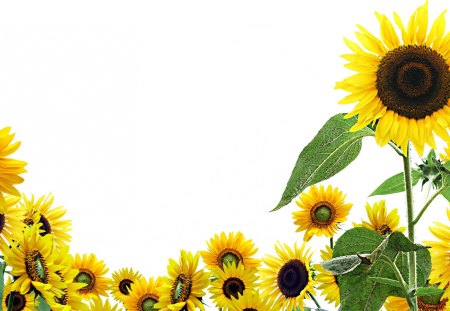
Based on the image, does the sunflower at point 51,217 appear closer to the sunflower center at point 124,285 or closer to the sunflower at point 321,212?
the sunflower center at point 124,285

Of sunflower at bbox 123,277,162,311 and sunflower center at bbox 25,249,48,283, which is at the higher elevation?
sunflower center at bbox 25,249,48,283

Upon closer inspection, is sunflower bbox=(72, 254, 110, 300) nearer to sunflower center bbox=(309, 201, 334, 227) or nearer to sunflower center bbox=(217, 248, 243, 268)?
sunflower center bbox=(217, 248, 243, 268)

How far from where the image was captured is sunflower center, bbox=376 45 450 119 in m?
0.65

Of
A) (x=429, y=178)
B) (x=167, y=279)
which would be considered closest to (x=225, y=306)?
(x=167, y=279)

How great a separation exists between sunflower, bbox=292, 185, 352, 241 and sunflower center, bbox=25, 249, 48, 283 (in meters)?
0.44

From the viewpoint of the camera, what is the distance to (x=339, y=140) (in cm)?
65

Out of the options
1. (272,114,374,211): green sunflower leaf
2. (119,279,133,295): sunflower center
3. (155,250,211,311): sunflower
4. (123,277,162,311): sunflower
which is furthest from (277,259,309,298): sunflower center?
(272,114,374,211): green sunflower leaf

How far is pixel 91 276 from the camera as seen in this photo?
1.34m

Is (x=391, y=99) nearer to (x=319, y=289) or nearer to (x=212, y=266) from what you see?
(x=319, y=289)

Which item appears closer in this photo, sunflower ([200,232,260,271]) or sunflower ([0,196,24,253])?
sunflower ([0,196,24,253])

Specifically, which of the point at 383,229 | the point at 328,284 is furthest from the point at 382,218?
the point at 328,284

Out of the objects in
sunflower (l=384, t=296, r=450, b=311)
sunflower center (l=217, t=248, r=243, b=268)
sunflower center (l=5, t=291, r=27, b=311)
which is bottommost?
sunflower center (l=5, t=291, r=27, b=311)

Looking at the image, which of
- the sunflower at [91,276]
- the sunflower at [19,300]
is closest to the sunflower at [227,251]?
the sunflower at [91,276]

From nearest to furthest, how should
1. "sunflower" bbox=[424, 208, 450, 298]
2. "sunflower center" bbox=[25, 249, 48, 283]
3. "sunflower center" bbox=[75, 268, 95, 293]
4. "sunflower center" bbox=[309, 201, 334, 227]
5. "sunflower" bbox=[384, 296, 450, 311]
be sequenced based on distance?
"sunflower" bbox=[424, 208, 450, 298] < "sunflower" bbox=[384, 296, 450, 311] < "sunflower center" bbox=[25, 249, 48, 283] < "sunflower center" bbox=[309, 201, 334, 227] < "sunflower center" bbox=[75, 268, 95, 293]
